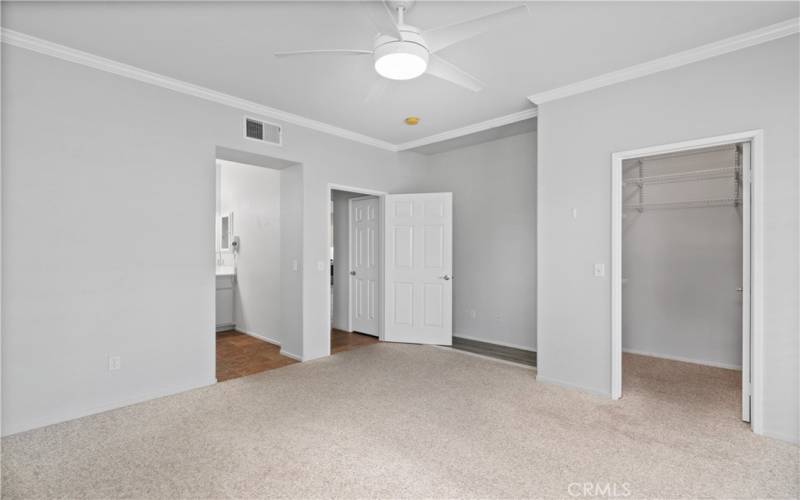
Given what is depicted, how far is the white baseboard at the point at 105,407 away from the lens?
2.75m

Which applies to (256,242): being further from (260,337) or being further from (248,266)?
(260,337)

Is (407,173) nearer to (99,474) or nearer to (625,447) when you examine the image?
(625,447)

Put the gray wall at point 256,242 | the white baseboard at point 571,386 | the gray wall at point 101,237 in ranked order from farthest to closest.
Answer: the gray wall at point 256,242
the white baseboard at point 571,386
the gray wall at point 101,237

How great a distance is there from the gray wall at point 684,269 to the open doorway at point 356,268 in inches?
129

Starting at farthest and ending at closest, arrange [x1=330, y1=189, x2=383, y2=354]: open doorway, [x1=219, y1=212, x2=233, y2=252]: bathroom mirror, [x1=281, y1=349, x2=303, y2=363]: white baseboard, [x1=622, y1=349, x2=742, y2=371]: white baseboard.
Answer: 1. [x1=219, y1=212, x2=233, y2=252]: bathroom mirror
2. [x1=330, y1=189, x2=383, y2=354]: open doorway
3. [x1=281, y1=349, x2=303, y2=363]: white baseboard
4. [x1=622, y1=349, x2=742, y2=371]: white baseboard

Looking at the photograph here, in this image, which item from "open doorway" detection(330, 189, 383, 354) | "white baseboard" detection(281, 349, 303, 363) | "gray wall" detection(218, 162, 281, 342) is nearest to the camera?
"white baseboard" detection(281, 349, 303, 363)

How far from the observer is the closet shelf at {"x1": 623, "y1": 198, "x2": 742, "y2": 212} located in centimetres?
429

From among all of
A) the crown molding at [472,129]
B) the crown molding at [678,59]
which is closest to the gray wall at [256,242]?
the crown molding at [472,129]

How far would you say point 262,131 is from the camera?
4.12m

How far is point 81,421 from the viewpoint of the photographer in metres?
2.92

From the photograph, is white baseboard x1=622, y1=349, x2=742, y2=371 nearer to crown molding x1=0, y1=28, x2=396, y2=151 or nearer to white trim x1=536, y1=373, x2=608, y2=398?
white trim x1=536, y1=373, x2=608, y2=398

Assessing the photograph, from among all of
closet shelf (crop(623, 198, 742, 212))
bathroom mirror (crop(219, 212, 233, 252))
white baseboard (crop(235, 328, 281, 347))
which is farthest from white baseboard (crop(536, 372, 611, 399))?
→ bathroom mirror (crop(219, 212, 233, 252))

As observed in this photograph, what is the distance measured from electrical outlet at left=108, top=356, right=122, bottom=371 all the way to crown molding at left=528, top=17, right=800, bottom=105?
4256mm

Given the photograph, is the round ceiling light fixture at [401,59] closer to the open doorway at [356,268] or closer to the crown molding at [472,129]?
the crown molding at [472,129]
